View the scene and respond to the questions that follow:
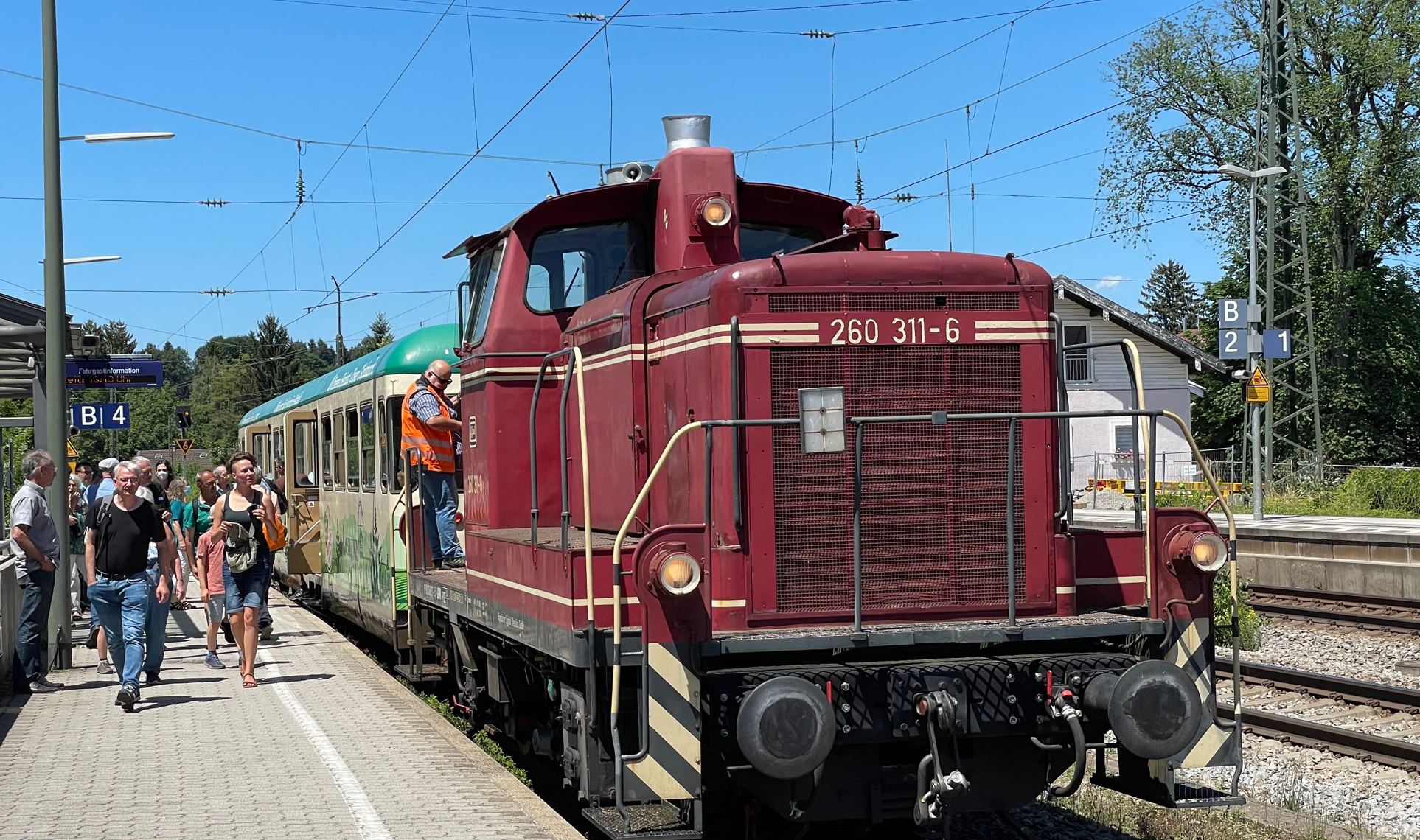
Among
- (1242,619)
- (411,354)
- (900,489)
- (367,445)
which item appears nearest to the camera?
(900,489)

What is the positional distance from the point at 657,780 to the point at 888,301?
223 centimetres

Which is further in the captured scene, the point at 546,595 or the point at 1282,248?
the point at 1282,248

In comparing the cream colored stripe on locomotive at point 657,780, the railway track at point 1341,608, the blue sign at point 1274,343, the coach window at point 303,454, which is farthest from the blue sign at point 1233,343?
the cream colored stripe on locomotive at point 657,780

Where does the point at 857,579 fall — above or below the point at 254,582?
above

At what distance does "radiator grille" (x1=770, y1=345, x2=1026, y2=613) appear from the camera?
5.75m

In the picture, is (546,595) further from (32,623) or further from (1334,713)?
(1334,713)

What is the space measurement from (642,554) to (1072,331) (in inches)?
1420

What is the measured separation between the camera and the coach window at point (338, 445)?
1422 cm

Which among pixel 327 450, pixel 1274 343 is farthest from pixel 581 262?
pixel 1274 343

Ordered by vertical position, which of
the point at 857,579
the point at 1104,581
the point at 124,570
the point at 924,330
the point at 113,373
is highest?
the point at 113,373

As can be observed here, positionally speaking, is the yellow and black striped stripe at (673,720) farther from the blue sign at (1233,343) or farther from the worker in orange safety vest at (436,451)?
the blue sign at (1233,343)

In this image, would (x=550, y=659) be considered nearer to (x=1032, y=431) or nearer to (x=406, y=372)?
(x=1032, y=431)

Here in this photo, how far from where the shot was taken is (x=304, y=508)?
1655 centimetres

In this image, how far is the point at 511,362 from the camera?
299 inches
